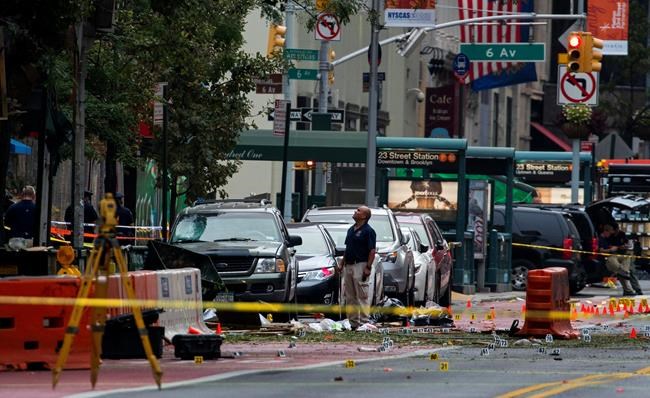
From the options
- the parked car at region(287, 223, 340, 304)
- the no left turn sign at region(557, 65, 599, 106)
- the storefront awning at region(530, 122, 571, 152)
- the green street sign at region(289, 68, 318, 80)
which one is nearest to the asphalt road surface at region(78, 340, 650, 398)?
the parked car at region(287, 223, 340, 304)

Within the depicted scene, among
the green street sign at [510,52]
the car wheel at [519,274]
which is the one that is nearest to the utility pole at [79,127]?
the car wheel at [519,274]

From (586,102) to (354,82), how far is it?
21.6 m

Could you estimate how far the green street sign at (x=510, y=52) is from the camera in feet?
132

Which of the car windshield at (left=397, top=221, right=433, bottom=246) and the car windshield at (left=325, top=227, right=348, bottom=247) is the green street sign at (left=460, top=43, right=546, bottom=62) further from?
the car windshield at (left=325, top=227, right=348, bottom=247)

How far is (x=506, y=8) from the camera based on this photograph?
56.2 metres

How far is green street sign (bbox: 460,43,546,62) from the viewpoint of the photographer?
132 ft

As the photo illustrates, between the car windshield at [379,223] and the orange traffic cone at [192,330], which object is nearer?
the orange traffic cone at [192,330]

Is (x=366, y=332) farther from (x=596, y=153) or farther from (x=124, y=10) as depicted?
(x=596, y=153)

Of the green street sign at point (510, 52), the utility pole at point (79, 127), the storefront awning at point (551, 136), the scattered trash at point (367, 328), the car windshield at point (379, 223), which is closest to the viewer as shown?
the utility pole at point (79, 127)

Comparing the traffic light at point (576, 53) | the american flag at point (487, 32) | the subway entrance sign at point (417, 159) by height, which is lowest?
the subway entrance sign at point (417, 159)

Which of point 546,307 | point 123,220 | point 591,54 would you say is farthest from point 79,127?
point 591,54

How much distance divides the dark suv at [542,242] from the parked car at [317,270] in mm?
11286

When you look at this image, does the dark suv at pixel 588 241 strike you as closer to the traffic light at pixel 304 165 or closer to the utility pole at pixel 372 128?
the utility pole at pixel 372 128

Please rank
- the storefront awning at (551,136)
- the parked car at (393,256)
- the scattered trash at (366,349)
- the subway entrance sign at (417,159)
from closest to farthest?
the scattered trash at (366,349) → the parked car at (393,256) → the subway entrance sign at (417,159) → the storefront awning at (551,136)
